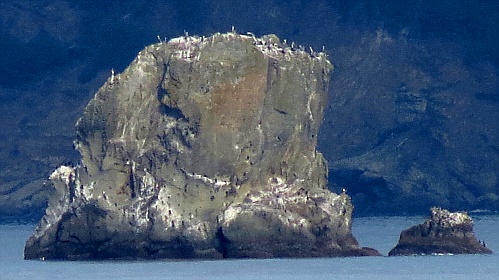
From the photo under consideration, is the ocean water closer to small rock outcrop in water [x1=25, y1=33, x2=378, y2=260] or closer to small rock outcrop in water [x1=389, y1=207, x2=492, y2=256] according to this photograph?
small rock outcrop in water [x1=389, y1=207, x2=492, y2=256]

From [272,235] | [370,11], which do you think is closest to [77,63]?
[370,11]

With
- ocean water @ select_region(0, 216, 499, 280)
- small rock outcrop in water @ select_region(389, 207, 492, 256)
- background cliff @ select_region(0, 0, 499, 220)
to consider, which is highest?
background cliff @ select_region(0, 0, 499, 220)

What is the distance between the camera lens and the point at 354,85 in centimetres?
14512

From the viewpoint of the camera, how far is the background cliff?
136000 mm

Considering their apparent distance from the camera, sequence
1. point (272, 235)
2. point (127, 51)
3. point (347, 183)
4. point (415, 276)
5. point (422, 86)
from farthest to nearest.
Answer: point (127, 51) → point (422, 86) → point (347, 183) → point (272, 235) → point (415, 276)

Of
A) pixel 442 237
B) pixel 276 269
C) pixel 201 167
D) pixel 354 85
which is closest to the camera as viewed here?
Answer: pixel 276 269

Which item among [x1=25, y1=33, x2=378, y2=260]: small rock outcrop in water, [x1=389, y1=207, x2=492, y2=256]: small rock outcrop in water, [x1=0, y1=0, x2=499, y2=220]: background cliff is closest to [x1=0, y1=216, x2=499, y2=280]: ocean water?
[x1=389, y1=207, x2=492, y2=256]: small rock outcrop in water

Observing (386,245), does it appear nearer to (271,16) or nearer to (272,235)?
(272,235)

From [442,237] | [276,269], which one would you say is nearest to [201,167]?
[276,269]

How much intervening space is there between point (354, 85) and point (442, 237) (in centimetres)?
5803

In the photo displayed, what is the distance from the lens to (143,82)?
90.1 m

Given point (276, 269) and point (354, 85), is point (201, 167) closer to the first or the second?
point (276, 269)

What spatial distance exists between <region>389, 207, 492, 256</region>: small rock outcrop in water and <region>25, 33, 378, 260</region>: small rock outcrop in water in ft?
6.46

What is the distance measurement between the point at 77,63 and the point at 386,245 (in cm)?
6110
